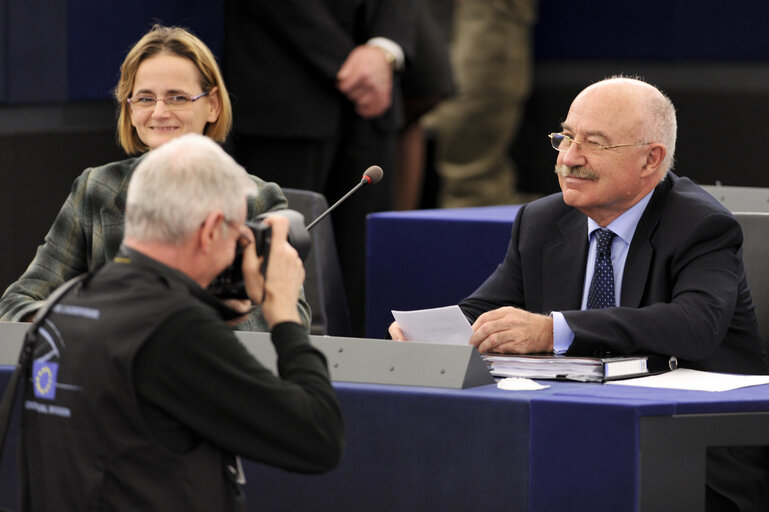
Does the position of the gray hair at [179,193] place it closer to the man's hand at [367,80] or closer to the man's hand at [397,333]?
the man's hand at [397,333]

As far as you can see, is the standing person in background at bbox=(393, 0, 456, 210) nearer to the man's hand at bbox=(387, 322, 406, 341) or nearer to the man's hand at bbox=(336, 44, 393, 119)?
the man's hand at bbox=(336, 44, 393, 119)

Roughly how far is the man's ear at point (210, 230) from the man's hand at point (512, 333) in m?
0.95

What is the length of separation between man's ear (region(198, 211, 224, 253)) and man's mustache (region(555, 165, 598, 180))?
1.33m

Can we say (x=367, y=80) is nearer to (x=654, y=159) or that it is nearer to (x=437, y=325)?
(x=654, y=159)

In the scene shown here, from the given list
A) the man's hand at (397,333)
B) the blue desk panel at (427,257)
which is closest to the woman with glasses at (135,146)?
the man's hand at (397,333)

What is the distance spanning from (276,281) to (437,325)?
2.17ft

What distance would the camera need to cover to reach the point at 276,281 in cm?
203

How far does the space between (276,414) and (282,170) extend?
2.93 m

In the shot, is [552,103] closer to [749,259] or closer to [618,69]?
[618,69]

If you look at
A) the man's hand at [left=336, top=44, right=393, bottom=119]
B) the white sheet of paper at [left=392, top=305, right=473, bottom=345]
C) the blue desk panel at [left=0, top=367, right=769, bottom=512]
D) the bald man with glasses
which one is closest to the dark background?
the man's hand at [left=336, top=44, right=393, bottom=119]

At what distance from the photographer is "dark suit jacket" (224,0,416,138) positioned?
Result: 15.1 ft

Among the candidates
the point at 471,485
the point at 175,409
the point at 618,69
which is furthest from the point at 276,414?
the point at 618,69

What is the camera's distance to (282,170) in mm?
4730

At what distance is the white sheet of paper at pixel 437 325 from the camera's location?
2586mm
